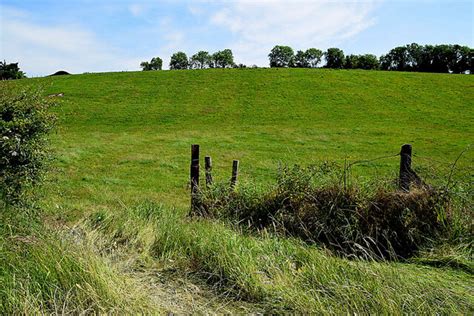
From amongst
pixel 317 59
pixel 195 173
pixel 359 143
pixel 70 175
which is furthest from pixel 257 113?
pixel 317 59

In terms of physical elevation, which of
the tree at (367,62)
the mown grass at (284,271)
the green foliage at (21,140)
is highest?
the tree at (367,62)

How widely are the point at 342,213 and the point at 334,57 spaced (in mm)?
101012

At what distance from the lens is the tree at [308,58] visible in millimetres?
109312

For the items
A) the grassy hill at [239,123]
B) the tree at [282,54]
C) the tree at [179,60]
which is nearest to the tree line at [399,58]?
the tree at [282,54]

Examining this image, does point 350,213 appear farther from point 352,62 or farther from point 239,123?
point 352,62

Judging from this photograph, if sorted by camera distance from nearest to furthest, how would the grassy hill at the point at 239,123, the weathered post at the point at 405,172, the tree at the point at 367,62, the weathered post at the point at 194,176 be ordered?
1. the weathered post at the point at 405,172
2. the weathered post at the point at 194,176
3. the grassy hill at the point at 239,123
4. the tree at the point at 367,62

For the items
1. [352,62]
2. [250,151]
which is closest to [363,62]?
[352,62]

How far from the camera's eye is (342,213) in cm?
621

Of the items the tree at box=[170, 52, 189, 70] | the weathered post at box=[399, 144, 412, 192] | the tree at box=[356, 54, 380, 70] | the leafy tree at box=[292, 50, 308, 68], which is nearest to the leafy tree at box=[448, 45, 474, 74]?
the tree at box=[356, 54, 380, 70]

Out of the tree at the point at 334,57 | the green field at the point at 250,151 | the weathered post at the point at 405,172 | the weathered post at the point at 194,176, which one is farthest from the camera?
the tree at the point at 334,57

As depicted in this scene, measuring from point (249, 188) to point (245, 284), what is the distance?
316 centimetres

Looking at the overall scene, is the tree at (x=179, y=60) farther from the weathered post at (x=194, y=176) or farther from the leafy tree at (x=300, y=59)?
the weathered post at (x=194, y=176)

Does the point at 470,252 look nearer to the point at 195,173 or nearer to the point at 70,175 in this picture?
the point at 195,173

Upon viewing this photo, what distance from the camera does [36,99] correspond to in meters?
7.15
